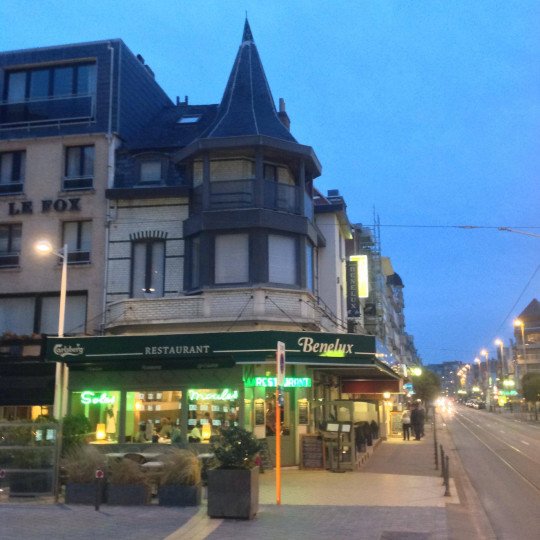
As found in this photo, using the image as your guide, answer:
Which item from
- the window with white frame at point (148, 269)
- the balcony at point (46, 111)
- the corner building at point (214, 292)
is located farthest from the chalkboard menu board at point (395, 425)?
the balcony at point (46, 111)

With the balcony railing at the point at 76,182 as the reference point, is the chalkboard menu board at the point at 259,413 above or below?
below

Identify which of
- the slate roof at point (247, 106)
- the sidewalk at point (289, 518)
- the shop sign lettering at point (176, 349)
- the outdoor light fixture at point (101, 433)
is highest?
Answer: the slate roof at point (247, 106)

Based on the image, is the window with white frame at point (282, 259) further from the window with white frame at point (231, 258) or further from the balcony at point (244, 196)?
the balcony at point (244, 196)

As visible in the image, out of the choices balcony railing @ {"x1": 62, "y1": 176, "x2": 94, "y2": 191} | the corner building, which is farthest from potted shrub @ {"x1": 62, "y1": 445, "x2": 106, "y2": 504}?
balcony railing @ {"x1": 62, "y1": 176, "x2": 94, "y2": 191}

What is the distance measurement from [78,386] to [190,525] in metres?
10.4

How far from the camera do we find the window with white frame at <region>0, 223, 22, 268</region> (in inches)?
898

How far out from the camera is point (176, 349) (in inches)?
714

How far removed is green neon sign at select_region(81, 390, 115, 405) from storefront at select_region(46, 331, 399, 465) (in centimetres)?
3

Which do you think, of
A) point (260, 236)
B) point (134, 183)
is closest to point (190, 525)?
point (260, 236)

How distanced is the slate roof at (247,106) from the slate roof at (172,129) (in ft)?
5.33

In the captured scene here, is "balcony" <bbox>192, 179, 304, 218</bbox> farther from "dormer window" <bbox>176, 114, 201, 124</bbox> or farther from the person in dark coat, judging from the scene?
the person in dark coat

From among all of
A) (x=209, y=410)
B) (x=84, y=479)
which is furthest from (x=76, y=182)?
(x=84, y=479)

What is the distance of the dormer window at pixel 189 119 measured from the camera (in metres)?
25.8

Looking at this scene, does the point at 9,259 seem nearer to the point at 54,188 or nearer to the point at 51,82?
the point at 54,188
